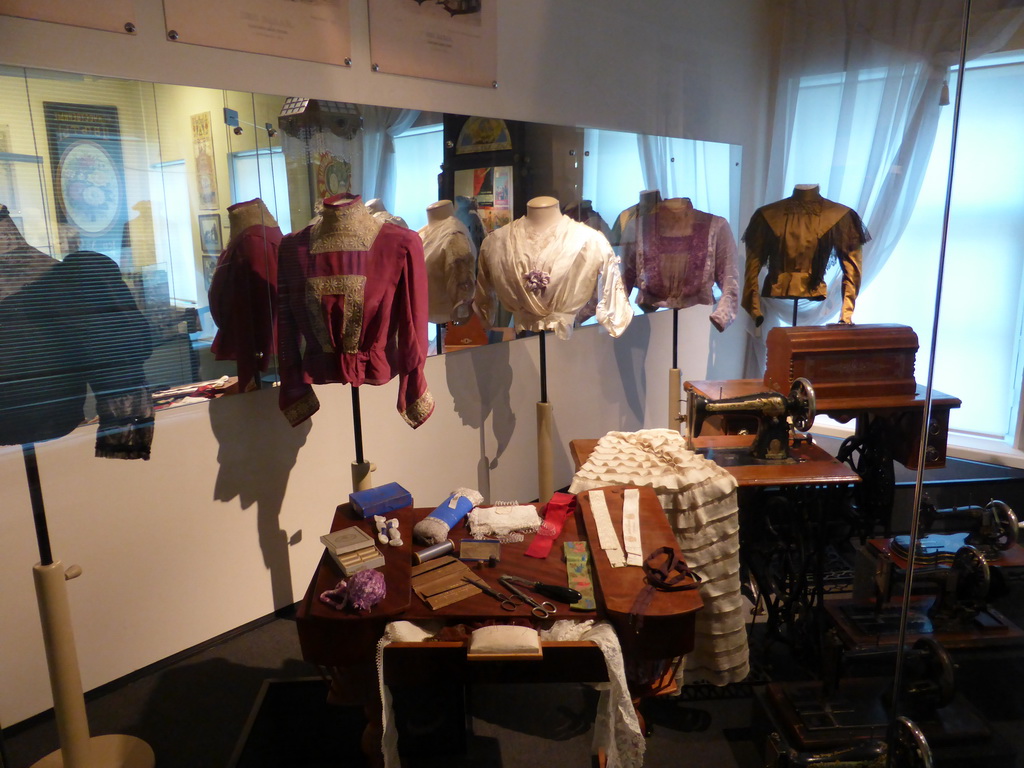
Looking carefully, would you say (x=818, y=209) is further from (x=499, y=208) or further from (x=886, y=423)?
(x=499, y=208)

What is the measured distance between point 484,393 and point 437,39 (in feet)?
→ 4.60

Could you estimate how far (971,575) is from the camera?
110 centimetres

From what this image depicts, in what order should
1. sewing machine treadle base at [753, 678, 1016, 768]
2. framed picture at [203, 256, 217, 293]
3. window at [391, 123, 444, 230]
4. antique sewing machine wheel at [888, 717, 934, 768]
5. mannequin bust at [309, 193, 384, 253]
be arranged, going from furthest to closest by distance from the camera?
window at [391, 123, 444, 230] → framed picture at [203, 256, 217, 293] → mannequin bust at [309, 193, 384, 253] → antique sewing machine wheel at [888, 717, 934, 768] → sewing machine treadle base at [753, 678, 1016, 768]

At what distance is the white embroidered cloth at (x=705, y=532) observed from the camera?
1975 mm

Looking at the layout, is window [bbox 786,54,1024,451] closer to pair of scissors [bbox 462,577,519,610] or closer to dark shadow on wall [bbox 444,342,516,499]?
pair of scissors [bbox 462,577,519,610]

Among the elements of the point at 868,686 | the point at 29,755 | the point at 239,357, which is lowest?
the point at 29,755

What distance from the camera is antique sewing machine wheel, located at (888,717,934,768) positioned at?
104cm

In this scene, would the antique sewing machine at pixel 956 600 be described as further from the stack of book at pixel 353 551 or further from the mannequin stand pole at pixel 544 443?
the mannequin stand pole at pixel 544 443

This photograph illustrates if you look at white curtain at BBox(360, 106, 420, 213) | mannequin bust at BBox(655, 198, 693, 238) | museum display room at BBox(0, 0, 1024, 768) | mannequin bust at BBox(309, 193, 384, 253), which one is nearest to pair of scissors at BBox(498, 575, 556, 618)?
museum display room at BBox(0, 0, 1024, 768)

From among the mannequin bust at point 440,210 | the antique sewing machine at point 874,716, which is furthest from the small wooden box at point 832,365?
the mannequin bust at point 440,210

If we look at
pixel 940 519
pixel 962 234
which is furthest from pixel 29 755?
pixel 962 234

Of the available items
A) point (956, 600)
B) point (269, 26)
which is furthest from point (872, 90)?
point (269, 26)

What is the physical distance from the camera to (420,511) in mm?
1981

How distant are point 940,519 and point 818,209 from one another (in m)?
1.15
